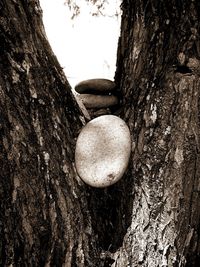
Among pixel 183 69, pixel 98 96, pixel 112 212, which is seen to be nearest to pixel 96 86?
pixel 98 96

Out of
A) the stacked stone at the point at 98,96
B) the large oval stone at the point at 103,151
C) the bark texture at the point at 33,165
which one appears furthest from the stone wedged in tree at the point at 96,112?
the bark texture at the point at 33,165

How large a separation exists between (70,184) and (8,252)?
1.03 feet

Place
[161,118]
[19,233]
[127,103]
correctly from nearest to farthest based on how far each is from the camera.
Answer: [19,233] → [161,118] → [127,103]

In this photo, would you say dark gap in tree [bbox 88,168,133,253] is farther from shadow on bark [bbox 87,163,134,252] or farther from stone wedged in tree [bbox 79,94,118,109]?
stone wedged in tree [bbox 79,94,118,109]

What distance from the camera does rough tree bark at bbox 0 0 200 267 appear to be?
124 centimetres

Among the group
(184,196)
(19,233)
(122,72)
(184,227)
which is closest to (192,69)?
(122,72)

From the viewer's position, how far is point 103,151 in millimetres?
1530

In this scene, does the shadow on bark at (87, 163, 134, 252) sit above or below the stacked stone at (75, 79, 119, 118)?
below

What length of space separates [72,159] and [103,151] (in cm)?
21

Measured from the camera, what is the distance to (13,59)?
125cm

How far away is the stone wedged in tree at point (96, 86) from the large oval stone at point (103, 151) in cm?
21

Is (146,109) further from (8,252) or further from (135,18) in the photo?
(8,252)

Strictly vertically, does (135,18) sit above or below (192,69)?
above

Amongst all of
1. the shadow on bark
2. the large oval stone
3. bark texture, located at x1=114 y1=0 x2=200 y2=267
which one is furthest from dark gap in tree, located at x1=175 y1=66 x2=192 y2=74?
the shadow on bark
